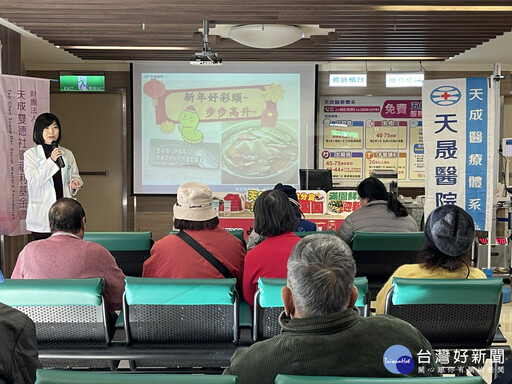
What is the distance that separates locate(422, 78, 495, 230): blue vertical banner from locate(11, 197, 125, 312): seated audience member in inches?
129

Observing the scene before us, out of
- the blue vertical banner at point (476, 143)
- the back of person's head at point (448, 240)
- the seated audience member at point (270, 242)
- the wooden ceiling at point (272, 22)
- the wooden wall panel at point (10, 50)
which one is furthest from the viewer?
the wooden wall panel at point (10, 50)

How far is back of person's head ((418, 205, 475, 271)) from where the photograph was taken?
267cm

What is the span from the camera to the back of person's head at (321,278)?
150 centimetres

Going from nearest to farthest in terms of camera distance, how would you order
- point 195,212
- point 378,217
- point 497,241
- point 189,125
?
point 195,212, point 378,217, point 497,241, point 189,125

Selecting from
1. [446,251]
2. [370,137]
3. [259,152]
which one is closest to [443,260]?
[446,251]

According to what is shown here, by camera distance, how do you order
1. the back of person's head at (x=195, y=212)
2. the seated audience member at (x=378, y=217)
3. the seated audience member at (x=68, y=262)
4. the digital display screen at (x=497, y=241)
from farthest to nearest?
the digital display screen at (x=497, y=241) < the seated audience member at (x=378, y=217) < the back of person's head at (x=195, y=212) < the seated audience member at (x=68, y=262)

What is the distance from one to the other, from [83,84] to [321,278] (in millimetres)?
7832

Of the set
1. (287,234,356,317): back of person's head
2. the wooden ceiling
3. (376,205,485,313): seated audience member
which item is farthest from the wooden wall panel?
(287,234,356,317): back of person's head

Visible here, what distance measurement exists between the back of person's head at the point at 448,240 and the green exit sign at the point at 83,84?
683cm

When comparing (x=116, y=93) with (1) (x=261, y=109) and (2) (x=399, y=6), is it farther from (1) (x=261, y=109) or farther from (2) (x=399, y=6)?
(2) (x=399, y=6)

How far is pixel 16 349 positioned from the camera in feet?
4.79

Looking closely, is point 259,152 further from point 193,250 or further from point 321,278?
point 321,278

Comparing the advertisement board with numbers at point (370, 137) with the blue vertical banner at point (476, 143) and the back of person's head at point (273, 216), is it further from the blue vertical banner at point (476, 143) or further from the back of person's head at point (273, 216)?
the back of person's head at point (273, 216)

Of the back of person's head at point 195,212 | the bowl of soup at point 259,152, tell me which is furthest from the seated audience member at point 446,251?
the bowl of soup at point 259,152
